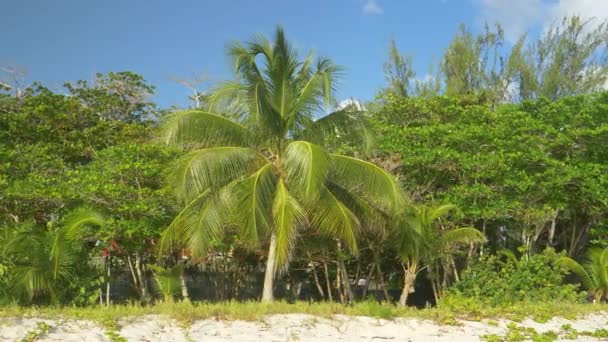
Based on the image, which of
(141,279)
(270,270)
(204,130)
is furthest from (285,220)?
(141,279)

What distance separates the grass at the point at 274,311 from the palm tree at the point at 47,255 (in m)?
1.17

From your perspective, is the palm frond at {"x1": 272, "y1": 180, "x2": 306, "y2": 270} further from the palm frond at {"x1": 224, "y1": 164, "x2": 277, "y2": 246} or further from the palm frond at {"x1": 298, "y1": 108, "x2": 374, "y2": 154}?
the palm frond at {"x1": 298, "y1": 108, "x2": 374, "y2": 154}

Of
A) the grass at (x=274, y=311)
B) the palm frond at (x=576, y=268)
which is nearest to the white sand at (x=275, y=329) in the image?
the grass at (x=274, y=311)

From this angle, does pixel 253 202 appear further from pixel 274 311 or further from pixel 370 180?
pixel 370 180

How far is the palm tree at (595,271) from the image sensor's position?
45.0 feet

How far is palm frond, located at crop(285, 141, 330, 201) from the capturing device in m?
9.84

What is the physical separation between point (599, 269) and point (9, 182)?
44.4ft

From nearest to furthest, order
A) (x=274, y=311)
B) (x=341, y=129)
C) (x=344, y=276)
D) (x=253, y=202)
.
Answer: (x=274, y=311) → (x=253, y=202) → (x=341, y=129) → (x=344, y=276)

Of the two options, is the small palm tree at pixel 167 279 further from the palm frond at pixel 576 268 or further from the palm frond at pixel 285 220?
the palm frond at pixel 576 268

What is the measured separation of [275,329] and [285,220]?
2112 millimetres

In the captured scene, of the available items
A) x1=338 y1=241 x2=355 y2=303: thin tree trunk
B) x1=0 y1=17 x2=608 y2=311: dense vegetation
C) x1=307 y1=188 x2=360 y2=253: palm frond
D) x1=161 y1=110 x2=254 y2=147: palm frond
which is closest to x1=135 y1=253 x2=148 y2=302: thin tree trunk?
x1=0 y1=17 x2=608 y2=311: dense vegetation

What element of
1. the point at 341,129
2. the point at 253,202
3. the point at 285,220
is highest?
the point at 341,129

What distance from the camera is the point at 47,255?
433 inches

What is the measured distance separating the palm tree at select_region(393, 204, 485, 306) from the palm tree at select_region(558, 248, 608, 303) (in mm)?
2559
